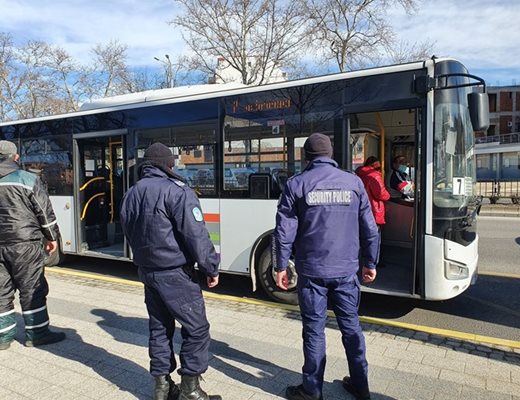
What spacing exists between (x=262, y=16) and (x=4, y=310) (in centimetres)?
2130

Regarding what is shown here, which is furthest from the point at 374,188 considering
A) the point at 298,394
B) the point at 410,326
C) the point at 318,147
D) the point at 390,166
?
the point at 298,394

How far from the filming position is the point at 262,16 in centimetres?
2277

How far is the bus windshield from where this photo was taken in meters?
4.70

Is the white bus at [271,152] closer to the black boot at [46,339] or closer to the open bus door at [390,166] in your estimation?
the open bus door at [390,166]

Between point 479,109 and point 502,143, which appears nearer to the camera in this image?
point 479,109

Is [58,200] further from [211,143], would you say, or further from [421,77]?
[421,77]

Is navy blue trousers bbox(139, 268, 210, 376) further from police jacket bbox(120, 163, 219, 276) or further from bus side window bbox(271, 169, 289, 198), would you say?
bus side window bbox(271, 169, 289, 198)

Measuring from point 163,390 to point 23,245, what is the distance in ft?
6.95

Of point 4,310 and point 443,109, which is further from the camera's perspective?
point 443,109

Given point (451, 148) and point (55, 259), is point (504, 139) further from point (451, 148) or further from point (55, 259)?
point (55, 259)

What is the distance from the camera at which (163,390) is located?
323 cm

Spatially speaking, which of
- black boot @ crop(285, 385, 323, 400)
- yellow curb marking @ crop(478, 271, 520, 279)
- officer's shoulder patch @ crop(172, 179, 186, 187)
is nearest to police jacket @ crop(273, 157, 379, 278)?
officer's shoulder patch @ crop(172, 179, 186, 187)

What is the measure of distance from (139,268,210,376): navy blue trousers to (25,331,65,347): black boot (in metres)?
1.83

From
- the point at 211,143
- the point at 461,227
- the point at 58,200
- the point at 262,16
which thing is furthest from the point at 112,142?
the point at 262,16
